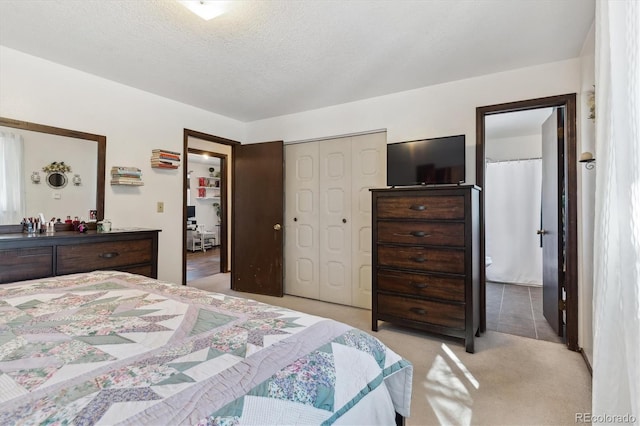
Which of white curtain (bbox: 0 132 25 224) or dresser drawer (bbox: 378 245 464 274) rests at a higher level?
white curtain (bbox: 0 132 25 224)

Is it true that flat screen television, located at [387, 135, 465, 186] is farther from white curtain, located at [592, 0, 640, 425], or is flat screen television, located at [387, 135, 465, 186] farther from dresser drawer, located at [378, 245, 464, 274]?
white curtain, located at [592, 0, 640, 425]

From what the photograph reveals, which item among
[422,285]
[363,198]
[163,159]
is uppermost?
[163,159]

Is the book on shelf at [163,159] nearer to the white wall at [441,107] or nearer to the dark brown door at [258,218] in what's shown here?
the dark brown door at [258,218]

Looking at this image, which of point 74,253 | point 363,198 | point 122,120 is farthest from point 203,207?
point 74,253

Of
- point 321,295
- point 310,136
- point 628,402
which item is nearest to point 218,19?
point 310,136

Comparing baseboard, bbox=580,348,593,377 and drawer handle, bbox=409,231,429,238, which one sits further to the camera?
drawer handle, bbox=409,231,429,238

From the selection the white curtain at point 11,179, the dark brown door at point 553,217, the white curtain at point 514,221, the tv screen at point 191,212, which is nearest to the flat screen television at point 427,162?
the dark brown door at point 553,217

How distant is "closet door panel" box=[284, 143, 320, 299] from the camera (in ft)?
13.1

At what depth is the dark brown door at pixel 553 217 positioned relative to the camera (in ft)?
9.09

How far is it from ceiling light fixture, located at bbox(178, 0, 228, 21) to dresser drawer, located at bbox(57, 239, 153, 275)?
5.98 ft

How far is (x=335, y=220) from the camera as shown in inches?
151

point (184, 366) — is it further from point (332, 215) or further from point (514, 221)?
point (514, 221)

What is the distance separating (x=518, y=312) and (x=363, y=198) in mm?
2045

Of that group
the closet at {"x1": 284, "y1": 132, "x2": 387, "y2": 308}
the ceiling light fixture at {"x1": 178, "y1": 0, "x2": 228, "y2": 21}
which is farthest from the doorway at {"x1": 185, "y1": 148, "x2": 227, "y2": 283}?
the ceiling light fixture at {"x1": 178, "y1": 0, "x2": 228, "y2": 21}
